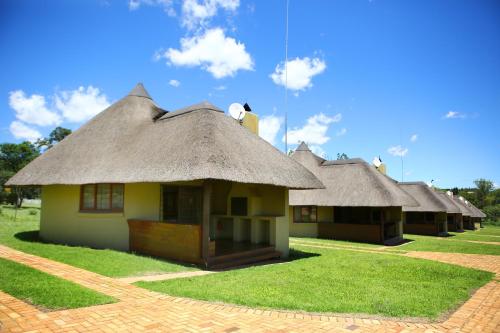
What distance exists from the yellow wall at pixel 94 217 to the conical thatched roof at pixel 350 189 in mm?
10691

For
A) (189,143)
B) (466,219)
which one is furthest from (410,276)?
(466,219)

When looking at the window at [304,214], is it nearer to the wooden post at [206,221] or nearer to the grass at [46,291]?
the wooden post at [206,221]

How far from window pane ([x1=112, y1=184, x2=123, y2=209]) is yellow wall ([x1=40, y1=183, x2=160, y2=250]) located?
30 centimetres

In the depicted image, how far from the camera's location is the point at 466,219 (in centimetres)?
3962

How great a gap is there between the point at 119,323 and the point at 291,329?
7.93 ft

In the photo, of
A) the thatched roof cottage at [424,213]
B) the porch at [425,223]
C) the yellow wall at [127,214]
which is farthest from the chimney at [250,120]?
the porch at [425,223]

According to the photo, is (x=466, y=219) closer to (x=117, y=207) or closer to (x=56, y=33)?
(x=117, y=207)

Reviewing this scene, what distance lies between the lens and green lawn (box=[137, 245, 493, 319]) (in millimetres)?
5867

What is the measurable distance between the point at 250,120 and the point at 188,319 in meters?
11.5

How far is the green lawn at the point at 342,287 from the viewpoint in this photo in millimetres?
5867

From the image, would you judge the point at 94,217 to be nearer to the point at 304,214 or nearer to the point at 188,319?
the point at 188,319

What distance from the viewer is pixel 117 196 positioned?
11.7m

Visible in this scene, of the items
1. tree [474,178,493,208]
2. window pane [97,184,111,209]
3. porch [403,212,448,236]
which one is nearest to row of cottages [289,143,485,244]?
porch [403,212,448,236]

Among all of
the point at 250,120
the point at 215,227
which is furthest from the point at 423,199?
the point at 215,227
